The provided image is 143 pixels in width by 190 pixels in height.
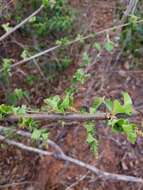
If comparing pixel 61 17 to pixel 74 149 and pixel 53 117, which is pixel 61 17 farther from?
pixel 53 117

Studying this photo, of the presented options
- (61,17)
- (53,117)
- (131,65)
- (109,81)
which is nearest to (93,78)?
(109,81)

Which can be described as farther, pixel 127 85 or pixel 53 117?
pixel 127 85

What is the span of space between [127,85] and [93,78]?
232mm

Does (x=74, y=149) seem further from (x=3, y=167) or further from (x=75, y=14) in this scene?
(x=75, y=14)

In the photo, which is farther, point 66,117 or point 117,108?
point 66,117

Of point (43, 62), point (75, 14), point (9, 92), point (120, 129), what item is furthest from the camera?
point (75, 14)

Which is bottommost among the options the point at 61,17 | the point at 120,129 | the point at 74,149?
the point at 120,129

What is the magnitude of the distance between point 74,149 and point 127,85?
24.1 inches

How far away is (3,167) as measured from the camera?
2.46m

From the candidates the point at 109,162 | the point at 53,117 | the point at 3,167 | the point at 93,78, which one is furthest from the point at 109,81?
the point at 53,117

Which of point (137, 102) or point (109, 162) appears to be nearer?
point (109, 162)

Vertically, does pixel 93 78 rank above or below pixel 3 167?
above

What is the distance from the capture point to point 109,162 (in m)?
2.32

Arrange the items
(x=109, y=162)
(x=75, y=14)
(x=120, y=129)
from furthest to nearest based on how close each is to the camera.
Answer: (x=75, y=14) < (x=109, y=162) < (x=120, y=129)
